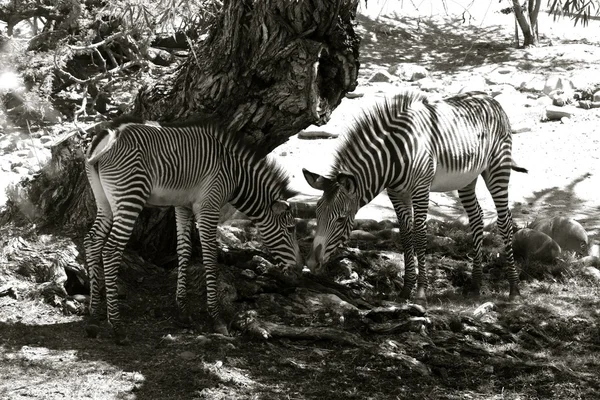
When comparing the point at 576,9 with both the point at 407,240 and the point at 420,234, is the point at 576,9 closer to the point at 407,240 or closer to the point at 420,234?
the point at 420,234

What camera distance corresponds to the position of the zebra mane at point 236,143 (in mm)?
7145

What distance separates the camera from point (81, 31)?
12258mm

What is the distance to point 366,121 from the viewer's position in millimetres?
7891

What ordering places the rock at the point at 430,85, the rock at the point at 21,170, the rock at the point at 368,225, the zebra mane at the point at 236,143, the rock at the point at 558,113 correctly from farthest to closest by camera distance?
the rock at the point at 430,85, the rock at the point at 558,113, the rock at the point at 21,170, the rock at the point at 368,225, the zebra mane at the point at 236,143

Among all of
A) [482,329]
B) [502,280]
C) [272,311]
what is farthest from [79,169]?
[502,280]

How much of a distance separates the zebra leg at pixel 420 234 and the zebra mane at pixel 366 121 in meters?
0.85

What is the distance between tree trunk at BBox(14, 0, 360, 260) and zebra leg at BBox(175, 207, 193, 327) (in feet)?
2.33

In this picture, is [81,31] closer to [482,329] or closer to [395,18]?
[482,329]

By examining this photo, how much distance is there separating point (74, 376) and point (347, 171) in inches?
131

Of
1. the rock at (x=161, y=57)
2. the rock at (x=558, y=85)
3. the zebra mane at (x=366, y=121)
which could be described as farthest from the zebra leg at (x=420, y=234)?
the rock at (x=558, y=85)

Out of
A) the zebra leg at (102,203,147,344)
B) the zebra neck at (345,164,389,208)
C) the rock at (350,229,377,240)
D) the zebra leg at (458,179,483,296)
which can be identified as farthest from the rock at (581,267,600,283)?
the zebra leg at (102,203,147,344)

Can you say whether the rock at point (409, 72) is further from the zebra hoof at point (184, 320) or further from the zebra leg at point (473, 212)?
the zebra hoof at point (184, 320)

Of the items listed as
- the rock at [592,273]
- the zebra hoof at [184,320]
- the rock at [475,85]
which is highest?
the rock at [475,85]

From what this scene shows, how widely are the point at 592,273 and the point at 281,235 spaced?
3.82 metres
